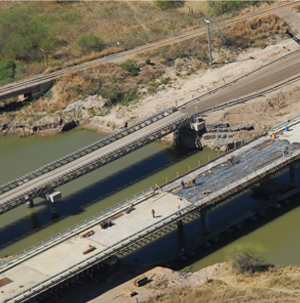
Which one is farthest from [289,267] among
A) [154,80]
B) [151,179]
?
[154,80]

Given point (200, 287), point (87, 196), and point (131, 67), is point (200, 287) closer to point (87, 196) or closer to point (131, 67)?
point (87, 196)

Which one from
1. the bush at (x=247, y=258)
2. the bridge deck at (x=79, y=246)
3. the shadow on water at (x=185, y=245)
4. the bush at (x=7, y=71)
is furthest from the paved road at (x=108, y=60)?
the bush at (x=247, y=258)

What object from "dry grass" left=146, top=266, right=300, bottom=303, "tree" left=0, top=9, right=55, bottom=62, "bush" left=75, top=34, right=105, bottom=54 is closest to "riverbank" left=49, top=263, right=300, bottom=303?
"dry grass" left=146, top=266, right=300, bottom=303

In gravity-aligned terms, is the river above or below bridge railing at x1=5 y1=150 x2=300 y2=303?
below

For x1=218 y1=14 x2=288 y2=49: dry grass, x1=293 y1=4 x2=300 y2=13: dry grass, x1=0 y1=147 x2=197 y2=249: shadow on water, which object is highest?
x1=293 y1=4 x2=300 y2=13: dry grass

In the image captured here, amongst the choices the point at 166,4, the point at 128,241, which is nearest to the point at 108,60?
the point at 166,4

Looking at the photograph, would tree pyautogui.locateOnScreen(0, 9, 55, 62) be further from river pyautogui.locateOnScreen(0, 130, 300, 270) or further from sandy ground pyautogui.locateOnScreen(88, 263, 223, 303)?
sandy ground pyautogui.locateOnScreen(88, 263, 223, 303)
